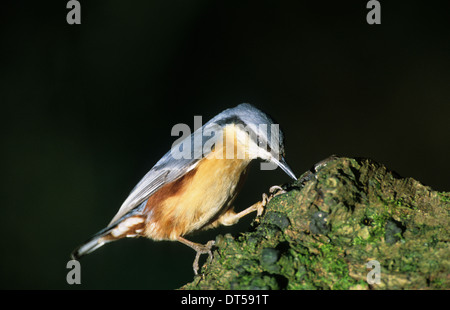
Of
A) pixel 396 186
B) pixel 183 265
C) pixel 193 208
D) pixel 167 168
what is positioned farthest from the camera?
pixel 183 265

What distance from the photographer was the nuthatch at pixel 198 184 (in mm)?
2529

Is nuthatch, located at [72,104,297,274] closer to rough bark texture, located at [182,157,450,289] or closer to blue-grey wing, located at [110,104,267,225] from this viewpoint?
blue-grey wing, located at [110,104,267,225]

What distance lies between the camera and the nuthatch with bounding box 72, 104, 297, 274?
2.53 m

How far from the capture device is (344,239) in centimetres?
152

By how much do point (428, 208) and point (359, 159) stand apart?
349 mm

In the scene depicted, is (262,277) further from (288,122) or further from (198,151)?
(288,122)

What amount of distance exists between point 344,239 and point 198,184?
47.8 inches

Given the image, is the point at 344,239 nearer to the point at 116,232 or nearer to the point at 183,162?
the point at 183,162

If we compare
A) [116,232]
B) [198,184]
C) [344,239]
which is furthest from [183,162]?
[344,239]

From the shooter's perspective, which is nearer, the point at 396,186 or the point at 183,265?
the point at 396,186

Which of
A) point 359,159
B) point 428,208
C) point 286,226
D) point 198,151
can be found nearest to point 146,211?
point 198,151

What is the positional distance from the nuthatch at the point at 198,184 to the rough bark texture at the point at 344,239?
30.9 inches

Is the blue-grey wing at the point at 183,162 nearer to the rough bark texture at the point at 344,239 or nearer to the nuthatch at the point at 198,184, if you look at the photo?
the nuthatch at the point at 198,184

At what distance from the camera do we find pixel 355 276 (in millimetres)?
1385
